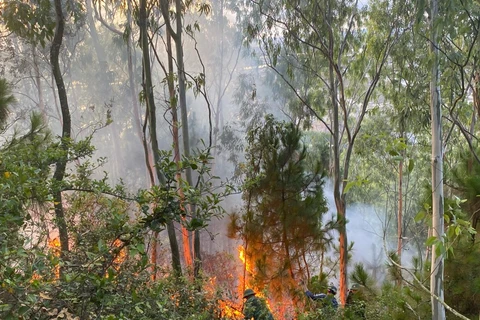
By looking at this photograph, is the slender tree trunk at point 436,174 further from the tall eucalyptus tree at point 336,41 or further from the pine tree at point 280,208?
the pine tree at point 280,208

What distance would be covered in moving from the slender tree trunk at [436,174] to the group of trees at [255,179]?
13mm

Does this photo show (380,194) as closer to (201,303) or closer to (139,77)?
(139,77)

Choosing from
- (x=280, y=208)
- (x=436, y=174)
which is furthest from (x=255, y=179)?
(x=436, y=174)

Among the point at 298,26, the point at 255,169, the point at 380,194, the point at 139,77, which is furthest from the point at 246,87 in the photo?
the point at 255,169

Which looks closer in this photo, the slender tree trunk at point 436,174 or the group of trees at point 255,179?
the group of trees at point 255,179

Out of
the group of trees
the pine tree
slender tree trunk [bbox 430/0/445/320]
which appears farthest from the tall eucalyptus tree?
slender tree trunk [bbox 430/0/445/320]

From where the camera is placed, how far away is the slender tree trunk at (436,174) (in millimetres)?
2814

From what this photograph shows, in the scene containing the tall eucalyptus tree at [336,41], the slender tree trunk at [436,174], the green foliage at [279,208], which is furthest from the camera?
the tall eucalyptus tree at [336,41]

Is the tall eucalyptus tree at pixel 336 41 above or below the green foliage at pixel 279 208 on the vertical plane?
above

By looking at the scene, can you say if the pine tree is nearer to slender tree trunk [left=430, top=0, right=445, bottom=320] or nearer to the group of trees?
the group of trees

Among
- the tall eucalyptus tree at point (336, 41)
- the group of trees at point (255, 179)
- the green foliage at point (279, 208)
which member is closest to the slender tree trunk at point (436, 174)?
the group of trees at point (255, 179)

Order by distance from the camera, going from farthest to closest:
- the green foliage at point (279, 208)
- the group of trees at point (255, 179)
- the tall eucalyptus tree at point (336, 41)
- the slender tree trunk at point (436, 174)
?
the tall eucalyptus tree at point (336, 41) → the green foliage at point (279, 208) → the slender tree trunk at point (436, 174) → the group of trees at point (255, 179)

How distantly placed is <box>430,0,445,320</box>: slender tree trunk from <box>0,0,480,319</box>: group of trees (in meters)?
0.01

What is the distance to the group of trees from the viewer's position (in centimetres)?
152
